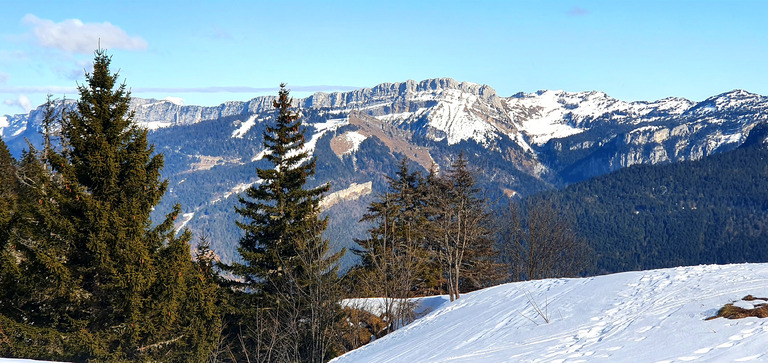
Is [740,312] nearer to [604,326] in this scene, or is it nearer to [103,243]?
[604,326]

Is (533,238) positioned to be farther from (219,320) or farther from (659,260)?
(659,260)

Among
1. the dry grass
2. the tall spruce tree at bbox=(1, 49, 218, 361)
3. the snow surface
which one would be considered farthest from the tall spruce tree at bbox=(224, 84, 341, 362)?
the dry grass

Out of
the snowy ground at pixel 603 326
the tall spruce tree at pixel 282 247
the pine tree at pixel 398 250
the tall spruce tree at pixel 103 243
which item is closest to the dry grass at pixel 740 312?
the snowy ground at pixel 603 326

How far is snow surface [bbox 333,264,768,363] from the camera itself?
1071 centimetres

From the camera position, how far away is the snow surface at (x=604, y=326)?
10.7 meters

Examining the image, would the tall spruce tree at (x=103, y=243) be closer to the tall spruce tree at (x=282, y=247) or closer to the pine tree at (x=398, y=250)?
the tall spruce tree at (x=282, y=247)

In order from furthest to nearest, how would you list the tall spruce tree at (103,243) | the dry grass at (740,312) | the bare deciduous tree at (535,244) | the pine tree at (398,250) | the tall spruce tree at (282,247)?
1. the bare deciduous tree at (535,244)
2. the pine tree at (398,250)
3. the tall spruce tree at (282,247)
4. the tall spruce tree at (103,243)
5. the dry grass at (740,312)

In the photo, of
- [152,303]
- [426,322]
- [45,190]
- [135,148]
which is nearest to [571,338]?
[426,322]

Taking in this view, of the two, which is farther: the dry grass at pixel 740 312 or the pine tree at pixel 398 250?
the pine tree at pixel 398 250

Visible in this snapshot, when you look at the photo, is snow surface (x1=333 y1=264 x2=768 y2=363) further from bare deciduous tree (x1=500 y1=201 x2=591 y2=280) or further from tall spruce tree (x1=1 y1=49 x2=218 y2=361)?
bare deciduous tree (x1=500 y1=201 x2=591 y2=280)

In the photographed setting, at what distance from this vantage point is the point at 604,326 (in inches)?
519

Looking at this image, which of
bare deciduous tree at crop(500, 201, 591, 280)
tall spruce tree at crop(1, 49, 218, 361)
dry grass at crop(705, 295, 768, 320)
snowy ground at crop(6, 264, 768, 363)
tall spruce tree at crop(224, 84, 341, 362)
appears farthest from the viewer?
bare deciduous tree at crop(500, 201, 591, 280)

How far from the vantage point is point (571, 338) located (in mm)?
12617

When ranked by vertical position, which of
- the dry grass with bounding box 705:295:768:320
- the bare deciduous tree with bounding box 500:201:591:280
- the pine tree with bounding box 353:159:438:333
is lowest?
the bare deciduous tree with bounding box 500:201:591:280
